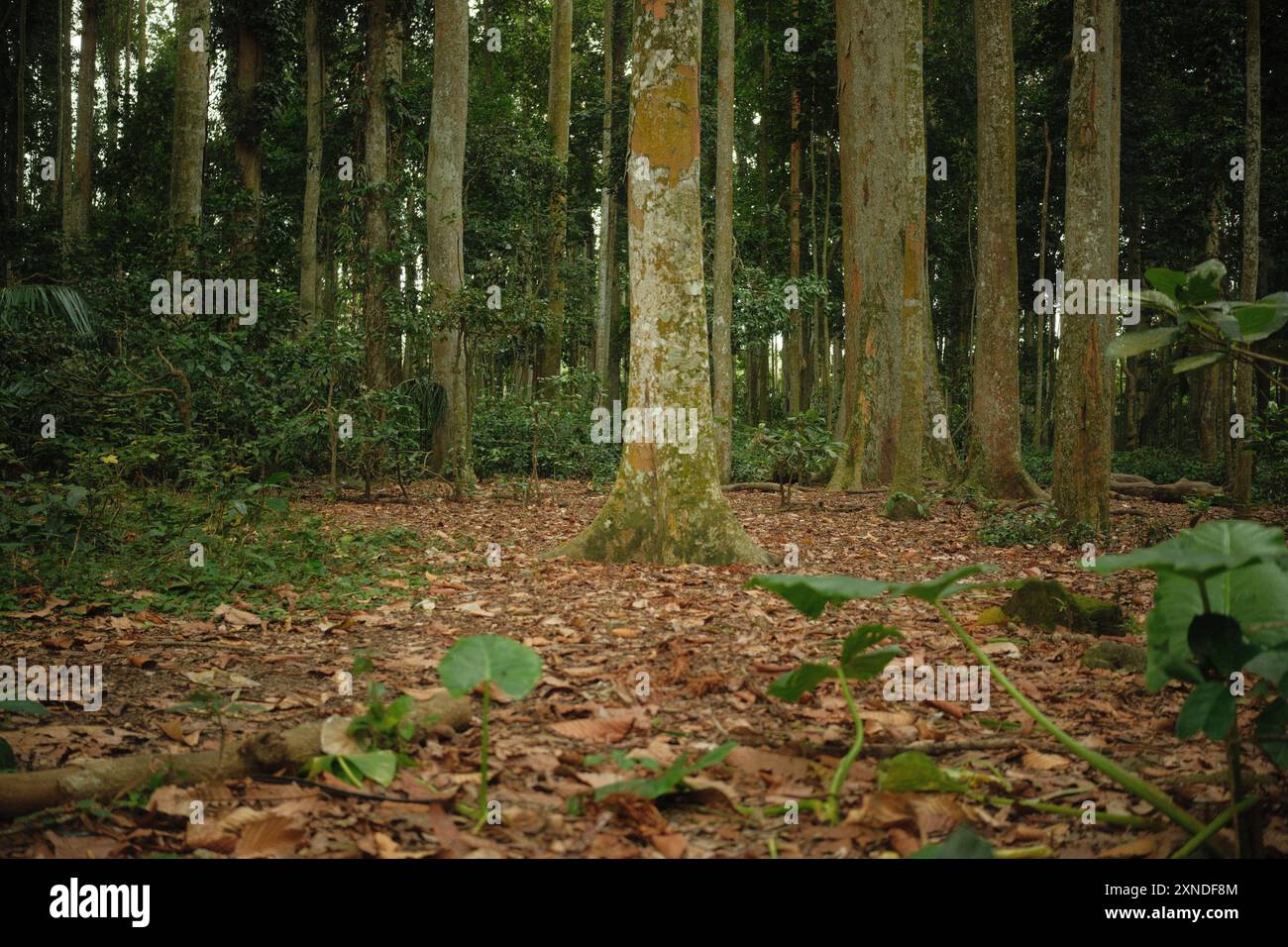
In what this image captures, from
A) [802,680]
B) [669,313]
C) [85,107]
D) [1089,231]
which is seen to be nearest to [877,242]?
[1089,231]

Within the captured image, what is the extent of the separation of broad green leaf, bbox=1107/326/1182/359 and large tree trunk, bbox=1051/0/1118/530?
5.69m

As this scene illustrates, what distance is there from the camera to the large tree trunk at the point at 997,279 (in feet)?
38.3

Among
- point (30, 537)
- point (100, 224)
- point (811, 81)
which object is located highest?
point (811, 81)

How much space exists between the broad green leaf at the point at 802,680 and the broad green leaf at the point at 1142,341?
1.05 m

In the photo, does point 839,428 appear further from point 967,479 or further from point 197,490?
point 197,490

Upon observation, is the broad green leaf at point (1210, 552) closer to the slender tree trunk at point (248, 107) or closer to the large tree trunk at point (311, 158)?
the slender tree trunk at point (248, 107)

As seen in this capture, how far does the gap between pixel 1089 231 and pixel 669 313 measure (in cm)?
374

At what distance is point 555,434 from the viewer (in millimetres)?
15242

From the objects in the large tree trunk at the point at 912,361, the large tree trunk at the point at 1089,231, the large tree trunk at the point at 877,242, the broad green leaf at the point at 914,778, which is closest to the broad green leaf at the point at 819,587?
the broad green leaf at the point at 914,778

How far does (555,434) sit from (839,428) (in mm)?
4875

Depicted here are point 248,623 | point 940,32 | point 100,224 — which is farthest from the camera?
point 940,32

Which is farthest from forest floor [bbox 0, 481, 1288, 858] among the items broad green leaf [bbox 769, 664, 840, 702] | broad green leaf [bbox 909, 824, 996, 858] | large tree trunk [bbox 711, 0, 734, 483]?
large tree trunk [bbox 711, 0, 734, 483]
